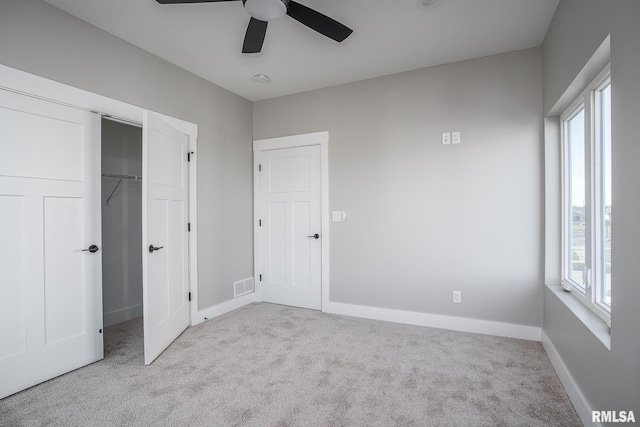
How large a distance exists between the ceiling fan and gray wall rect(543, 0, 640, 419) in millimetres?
1340

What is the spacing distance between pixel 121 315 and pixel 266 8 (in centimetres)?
355

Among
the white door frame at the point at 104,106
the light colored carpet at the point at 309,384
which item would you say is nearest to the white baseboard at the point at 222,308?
the white door frame at the point at 104,106

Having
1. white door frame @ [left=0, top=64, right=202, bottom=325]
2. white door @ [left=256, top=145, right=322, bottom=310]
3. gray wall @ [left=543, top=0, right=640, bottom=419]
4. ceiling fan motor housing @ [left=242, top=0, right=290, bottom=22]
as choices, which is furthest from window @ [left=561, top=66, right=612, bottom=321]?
white door frame @ [left=0, top=64, right=202, bottom=325]

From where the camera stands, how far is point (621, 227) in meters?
1.37

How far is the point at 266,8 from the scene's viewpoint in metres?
1.90

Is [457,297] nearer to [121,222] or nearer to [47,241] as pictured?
[47,241]

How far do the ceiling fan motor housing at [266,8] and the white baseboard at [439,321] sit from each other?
2962 millimetres

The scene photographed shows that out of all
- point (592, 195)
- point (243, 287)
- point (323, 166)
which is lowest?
point (243, 287)

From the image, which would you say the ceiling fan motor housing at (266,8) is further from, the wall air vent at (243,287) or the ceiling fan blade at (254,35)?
the wall air vent at (243,287)

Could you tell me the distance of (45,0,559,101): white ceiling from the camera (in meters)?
2.31

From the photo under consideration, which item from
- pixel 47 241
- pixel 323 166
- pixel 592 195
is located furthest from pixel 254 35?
pixel 592 195

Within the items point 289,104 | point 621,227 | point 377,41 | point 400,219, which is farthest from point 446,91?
point 621,227

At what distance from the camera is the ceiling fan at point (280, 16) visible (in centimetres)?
187

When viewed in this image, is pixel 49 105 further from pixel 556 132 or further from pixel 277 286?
pixel 556 132
